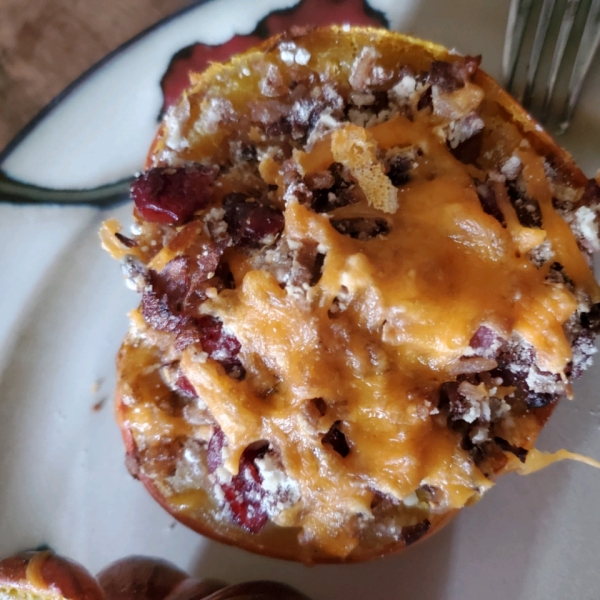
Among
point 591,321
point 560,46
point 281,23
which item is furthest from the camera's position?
point 281,23

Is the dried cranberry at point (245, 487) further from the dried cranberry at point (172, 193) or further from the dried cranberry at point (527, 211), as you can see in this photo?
the dried cranberry at point (527, 211)

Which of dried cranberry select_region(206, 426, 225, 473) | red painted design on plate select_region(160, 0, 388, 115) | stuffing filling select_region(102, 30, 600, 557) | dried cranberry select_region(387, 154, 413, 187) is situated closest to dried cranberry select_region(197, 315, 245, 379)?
stuffing filling select_region(102, 30, 600, 557)

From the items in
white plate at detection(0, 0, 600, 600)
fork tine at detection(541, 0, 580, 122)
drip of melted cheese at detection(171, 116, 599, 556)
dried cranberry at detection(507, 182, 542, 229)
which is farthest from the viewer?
white plate at detection(0, 0, 600, 600)

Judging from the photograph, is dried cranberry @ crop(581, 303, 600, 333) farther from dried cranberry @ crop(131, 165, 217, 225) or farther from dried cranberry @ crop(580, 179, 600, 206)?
dried cranberry @ crop(131, 165, 217, 225)

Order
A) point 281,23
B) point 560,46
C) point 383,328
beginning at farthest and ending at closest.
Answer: point 281,23 < point 560,46 < point 383,328

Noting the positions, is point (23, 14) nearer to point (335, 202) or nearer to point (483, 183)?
point (335, 202)

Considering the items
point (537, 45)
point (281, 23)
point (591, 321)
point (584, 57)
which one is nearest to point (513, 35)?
point (537, 45)

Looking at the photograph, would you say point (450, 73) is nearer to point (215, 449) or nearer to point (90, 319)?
point (215, 449)
